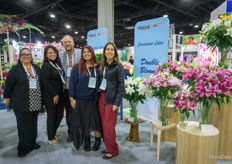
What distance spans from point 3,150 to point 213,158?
2.81 m

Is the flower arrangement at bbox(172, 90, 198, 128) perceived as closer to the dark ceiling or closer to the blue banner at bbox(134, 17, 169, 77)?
the blue banner at bbox(134, 17, 169, 77)

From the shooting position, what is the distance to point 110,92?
7.02 feet

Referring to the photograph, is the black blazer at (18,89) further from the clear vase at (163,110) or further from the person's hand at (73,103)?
the clear vase at (163,110)

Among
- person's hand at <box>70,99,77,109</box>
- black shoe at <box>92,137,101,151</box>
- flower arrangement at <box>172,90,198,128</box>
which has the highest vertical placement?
flower arrangement at <box>172,90,198,128</box>

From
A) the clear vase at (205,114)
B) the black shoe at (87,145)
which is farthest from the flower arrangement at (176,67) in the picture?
the black shoe at (87,145)

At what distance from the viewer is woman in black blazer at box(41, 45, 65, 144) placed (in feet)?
8.04

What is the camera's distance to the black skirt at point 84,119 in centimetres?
231

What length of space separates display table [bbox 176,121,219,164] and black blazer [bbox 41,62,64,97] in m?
1.85

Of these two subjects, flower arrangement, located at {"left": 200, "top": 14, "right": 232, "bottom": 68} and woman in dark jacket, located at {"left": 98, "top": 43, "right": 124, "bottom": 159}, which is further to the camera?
woman in dark jacket, located at {"left": 98, "top": 43, "right": 124, "bottom": 159}

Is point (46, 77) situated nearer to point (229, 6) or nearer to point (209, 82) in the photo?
→ point (209, 82)

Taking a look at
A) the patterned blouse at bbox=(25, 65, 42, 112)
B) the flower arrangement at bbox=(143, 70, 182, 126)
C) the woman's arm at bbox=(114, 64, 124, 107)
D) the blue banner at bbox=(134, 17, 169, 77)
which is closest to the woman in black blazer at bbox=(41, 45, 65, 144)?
the patterned blouse at bbox=(25, 65, 42, 112)

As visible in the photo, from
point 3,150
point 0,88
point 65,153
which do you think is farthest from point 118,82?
Result: point 0,88

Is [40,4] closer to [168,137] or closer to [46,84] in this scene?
[46,84]

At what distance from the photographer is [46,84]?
8.00 feet
